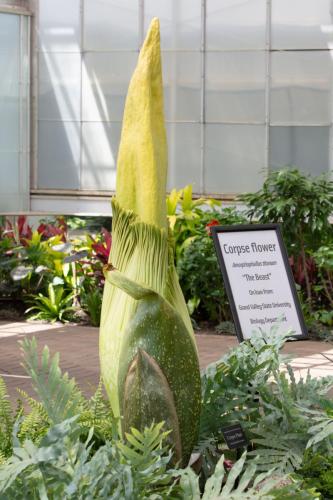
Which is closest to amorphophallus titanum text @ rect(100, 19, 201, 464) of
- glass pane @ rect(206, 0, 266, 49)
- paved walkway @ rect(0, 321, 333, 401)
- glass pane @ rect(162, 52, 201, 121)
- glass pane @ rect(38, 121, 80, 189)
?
paved walkway @ rect(0, 321, 333, 401)

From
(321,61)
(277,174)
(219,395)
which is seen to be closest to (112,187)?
(321,61)

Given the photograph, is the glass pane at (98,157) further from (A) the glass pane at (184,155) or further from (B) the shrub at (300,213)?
(B) the shrub at (300,213)

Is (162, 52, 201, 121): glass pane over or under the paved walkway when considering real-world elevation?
over

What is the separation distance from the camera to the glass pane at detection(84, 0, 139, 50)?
17.2 m

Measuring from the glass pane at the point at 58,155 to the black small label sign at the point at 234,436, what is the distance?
14.3 metres

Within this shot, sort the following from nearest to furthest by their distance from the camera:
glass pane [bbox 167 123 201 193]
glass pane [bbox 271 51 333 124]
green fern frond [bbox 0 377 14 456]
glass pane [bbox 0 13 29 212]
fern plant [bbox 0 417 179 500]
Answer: fern plant [bbox 0 417 179 500] → green fern frond [bbox 0 377 14 456] → glass pane [bbox 271 51 333 124] → glass pane [bbox 167 123 201 193] → glass pane [bbox 0 13 29 212]

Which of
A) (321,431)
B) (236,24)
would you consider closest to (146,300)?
(321,431)

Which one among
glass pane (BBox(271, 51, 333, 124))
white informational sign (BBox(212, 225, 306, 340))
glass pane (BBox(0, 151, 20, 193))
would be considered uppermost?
glass pane (BBox(271, 51, 333, 124))

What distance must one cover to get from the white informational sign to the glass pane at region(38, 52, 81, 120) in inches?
504

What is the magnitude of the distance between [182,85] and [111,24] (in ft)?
5.55

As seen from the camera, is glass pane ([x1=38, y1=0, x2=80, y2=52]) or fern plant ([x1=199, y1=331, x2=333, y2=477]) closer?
fern plant ([x1=199, y1=331, x2=333, y2=477])

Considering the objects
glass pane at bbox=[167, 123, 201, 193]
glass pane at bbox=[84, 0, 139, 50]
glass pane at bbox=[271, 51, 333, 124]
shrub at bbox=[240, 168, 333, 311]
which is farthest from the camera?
glass pane at bbox=[84, 0, 139, 50]

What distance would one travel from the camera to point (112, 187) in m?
17.5

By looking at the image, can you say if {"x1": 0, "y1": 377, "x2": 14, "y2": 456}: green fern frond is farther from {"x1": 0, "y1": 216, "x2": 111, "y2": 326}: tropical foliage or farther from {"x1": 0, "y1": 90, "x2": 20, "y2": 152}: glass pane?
{"x1": 0, "y1": 90, "x2": 20, "y2": 152}: glass pane
